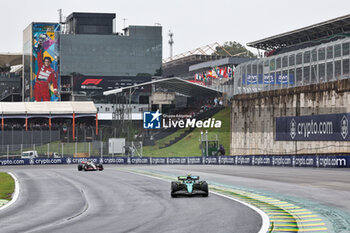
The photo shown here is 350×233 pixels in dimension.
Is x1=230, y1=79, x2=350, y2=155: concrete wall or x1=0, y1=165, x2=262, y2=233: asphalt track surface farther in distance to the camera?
x1=230, y1=79, x2=350, y2=155: concrete wall

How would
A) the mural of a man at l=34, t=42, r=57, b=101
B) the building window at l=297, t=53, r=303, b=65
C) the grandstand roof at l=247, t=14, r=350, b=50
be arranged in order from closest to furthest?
the building window at l=297, t=53, r=303, b=65, the grandstand roof at l=247, t=14, r=350, b=50, the mural of a man at l=34, t=42, r=57, b=101

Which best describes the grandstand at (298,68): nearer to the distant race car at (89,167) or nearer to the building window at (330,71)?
the building window at (330,71)

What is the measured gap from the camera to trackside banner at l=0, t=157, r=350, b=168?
45.3 metres

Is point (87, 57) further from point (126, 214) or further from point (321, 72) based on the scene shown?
point (126, 214)

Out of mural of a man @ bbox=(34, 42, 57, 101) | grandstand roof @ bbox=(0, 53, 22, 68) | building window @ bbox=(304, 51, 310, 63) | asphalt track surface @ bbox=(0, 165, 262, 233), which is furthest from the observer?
grandstand roof @ bbox=(0, 53, 22, 68)

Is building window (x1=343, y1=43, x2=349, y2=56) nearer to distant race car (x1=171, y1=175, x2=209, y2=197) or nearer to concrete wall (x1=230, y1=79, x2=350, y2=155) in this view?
concrete wall (x1=230, y1=79, x2=350, y2=155)

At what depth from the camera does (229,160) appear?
6456 centimetres

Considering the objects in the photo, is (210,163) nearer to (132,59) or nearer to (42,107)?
(42,107)

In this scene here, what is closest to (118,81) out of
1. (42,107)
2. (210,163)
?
(42,107)

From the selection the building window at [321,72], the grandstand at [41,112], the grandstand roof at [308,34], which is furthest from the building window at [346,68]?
the grandstand at [41,112]

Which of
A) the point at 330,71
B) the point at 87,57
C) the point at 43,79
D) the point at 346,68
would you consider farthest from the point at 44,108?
the point at 346,68

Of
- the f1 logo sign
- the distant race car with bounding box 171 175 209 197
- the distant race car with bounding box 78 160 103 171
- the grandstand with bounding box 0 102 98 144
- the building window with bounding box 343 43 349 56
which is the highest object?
the f1 logo sign

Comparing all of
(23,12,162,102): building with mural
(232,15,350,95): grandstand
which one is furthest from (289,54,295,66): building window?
(23,12,162,102): building with mural

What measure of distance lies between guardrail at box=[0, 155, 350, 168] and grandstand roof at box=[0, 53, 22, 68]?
71.5 m
